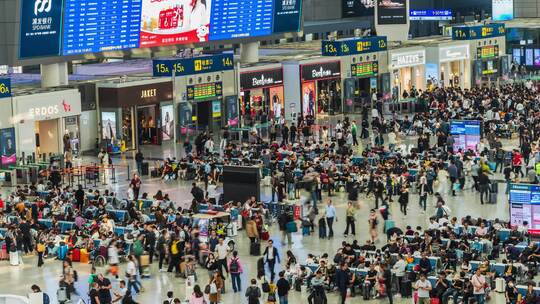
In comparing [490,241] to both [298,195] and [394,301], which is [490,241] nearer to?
[394,301]

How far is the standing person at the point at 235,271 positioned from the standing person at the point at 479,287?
6368 millimetres

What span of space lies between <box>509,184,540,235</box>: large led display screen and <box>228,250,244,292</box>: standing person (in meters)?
9.68

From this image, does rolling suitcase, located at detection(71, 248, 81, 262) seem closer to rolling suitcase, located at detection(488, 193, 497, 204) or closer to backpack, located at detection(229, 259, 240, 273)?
backpack, located at detection(229, 259, 240, 273)

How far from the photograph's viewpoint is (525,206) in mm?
40344

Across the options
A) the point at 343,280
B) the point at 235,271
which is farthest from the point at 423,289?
the point at 235,271

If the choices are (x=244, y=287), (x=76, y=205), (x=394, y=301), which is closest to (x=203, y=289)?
(x=244, y=287)

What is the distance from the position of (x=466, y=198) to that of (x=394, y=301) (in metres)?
14.5

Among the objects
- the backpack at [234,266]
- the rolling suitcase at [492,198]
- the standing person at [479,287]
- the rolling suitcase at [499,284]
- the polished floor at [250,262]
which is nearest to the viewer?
the standing person at [479,287]

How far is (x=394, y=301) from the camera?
34250 mm

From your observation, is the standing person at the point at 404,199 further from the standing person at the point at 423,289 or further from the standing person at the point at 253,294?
the standing person at the point at 253,294

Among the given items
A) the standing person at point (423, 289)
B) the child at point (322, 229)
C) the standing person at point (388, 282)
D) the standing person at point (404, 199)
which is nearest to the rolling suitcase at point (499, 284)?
the standing person at point (423, 289)

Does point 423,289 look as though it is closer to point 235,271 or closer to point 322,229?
point 235,271

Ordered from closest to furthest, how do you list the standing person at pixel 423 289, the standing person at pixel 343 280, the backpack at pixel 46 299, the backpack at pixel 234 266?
1. the standing person at pixel 423 289
2. the backpack at pixel 46 299
3. the standing person at pixel 343 280
4. the backpack at pixel 234 266

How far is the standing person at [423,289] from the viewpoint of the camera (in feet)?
107
